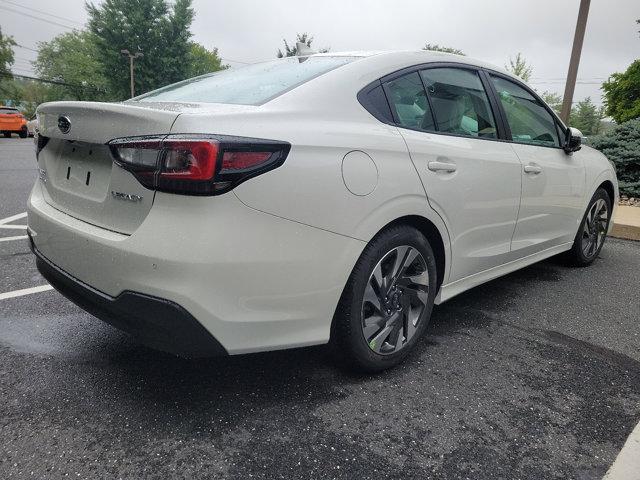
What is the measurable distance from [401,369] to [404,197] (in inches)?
34.1

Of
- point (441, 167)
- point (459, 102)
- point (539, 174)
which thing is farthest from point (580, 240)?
point (441, 167)

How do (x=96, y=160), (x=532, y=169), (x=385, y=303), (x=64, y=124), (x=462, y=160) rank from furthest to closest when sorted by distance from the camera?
(x=532, y=169)
(x=462, y=160)
(x=385, y=303)
(x=64, y=124)
(x=96, y=160)

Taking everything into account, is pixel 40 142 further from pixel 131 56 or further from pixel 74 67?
pixel 74 67

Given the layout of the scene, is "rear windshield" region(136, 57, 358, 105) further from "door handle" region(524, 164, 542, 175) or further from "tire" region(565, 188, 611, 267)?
"tire" region(565, 188, 611, 267)

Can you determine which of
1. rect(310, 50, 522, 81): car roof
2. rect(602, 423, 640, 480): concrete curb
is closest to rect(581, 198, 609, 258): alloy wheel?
Result: rect(310, 50, 522, 81): car roof

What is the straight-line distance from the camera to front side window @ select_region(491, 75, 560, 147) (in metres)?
3.11

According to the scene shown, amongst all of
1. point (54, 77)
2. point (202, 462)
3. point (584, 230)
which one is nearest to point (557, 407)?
point (202, 462)

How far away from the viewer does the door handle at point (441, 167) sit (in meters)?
2.33

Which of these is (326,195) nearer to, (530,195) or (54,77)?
(530,195)

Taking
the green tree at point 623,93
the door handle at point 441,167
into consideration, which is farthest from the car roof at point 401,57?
the green tree at point 623,93

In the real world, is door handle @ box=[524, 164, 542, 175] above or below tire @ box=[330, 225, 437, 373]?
above

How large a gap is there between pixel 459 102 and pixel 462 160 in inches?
16.8

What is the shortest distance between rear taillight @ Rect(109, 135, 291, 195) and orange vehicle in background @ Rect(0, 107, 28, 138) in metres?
25.8

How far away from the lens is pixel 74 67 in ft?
204
